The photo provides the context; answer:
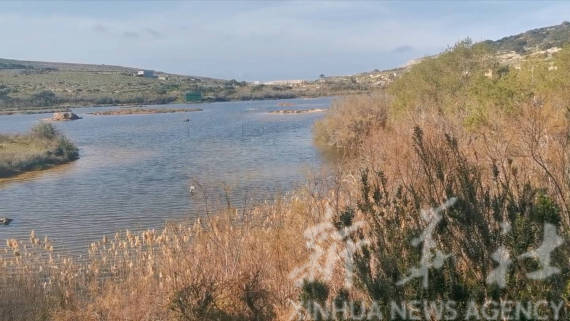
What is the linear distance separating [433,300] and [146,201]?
70.5 feet

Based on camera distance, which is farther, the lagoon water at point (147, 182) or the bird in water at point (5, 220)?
the bird in water at point (5, 220)

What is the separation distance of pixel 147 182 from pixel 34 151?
16.1m

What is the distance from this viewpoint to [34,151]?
41.1 m

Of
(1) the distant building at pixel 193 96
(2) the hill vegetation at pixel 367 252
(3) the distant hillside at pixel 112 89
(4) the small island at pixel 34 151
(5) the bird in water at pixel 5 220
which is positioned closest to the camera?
(2) the hill vegetation at pixel 367 252

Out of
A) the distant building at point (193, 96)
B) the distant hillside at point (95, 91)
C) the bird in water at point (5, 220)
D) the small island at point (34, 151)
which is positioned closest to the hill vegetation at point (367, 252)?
the bird in water at point (5, 220)

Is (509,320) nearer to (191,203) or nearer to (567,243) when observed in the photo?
(567,243)

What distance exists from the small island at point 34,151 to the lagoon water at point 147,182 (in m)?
1.29

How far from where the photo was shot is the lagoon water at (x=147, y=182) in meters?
20.6

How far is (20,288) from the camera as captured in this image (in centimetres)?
981

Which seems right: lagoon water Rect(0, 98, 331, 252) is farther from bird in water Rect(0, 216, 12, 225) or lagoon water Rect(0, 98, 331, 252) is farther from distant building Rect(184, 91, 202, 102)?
distant building Rect(184, 91, 202, 102)

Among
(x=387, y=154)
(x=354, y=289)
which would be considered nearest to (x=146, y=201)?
(x=387, y=154)

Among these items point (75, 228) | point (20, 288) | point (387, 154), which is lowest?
point (75, 228)

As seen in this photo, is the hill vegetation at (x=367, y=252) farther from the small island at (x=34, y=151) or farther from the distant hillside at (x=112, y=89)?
the distant hillside at (x=112, y=89)

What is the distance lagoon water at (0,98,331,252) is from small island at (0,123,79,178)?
1293 millimetres
